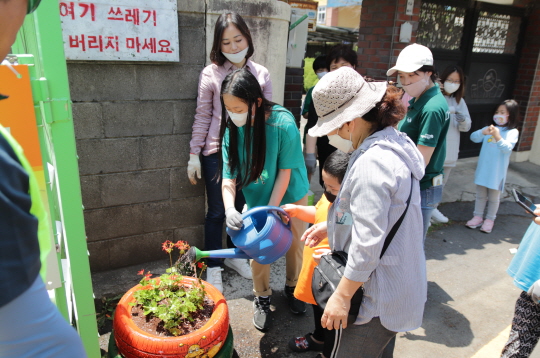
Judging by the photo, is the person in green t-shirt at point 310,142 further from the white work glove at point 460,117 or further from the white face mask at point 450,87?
the white work glove at point 460,117

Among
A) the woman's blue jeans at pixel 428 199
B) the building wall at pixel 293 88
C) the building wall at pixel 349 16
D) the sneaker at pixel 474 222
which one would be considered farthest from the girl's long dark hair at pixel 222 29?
the building wall at pixel 349 16

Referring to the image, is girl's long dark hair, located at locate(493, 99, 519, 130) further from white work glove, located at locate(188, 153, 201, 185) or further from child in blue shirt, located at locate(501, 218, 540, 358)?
white work glove, located at locate(188, 153, 201, 185)

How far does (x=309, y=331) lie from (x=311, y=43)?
62.1 feet

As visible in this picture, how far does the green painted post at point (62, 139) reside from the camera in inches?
56.7

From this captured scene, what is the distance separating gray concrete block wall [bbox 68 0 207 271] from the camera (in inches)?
121

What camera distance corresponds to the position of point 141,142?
3309 millimetres

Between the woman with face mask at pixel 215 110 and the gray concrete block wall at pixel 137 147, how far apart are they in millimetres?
190

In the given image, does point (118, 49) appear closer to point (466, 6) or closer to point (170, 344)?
point (170, 344)

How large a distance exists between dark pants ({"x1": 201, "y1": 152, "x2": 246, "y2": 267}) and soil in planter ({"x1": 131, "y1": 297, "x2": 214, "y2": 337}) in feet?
4.08

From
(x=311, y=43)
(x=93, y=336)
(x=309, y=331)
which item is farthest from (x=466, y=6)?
(x=311, y=43)

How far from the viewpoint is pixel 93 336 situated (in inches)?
72.2

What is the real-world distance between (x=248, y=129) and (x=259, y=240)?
70 centimetres

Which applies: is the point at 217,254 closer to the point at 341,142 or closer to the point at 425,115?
the point at 341,142

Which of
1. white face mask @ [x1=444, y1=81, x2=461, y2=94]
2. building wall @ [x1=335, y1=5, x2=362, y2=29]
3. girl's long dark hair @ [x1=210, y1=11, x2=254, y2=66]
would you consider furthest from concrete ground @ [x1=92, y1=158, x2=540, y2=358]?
building wall @ [x1=335, y1=5, x2=362, y2=29]
